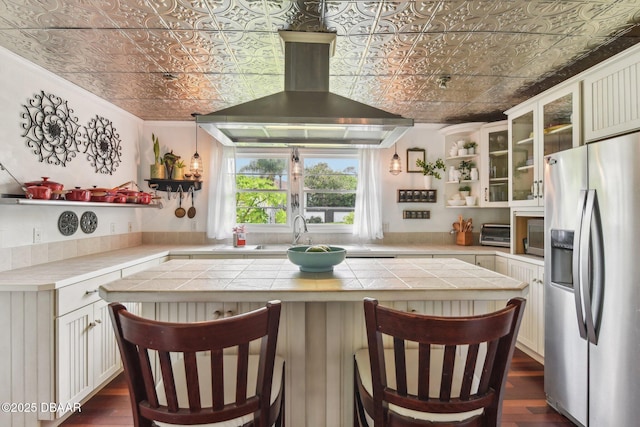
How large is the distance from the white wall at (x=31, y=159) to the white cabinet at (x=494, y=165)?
13.0 feet

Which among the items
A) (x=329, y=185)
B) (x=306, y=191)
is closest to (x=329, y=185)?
(x=329, y=185)

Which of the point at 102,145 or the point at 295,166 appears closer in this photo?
the point at 102,145

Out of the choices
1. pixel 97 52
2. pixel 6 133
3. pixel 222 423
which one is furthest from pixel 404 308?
pixel 6 133

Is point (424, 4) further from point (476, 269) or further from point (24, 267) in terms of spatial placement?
point (24, 267)

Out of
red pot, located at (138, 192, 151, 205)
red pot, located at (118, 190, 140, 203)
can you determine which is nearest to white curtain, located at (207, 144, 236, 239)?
red pot, located at (138, 192, 151, 205)

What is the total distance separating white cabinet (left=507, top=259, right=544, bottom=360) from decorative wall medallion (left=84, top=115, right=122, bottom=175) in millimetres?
4057

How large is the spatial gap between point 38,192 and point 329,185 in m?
2.79

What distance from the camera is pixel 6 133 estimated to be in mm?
2141

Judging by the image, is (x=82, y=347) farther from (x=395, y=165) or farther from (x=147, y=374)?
(x=395, y=165)

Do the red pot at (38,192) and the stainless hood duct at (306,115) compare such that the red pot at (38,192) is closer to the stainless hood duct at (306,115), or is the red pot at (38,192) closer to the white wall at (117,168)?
the white wall at (117,168)

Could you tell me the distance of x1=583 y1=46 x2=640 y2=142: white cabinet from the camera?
1927 millimetres

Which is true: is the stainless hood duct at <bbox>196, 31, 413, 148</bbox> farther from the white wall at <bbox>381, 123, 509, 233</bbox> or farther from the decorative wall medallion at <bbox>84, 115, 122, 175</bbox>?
the white wall at <bbox>381, 123, 509, 233</bbox>

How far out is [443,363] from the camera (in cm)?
89

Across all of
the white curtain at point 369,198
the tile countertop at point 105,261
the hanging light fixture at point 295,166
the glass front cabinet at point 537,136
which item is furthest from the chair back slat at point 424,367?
the hanging light fixture at point 295,166
